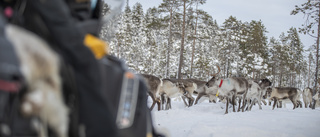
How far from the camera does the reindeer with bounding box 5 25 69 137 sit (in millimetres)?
904

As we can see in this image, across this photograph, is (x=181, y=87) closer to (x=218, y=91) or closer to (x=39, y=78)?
(x=218, y=91)

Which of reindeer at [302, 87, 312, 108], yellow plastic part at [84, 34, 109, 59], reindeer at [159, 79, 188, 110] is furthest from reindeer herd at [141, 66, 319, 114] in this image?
yellow plastic part at [84, 34, 109, 59]

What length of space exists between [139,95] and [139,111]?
111 mm

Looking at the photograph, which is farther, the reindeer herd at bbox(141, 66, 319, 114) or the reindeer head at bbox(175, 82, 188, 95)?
the reindeer head at bbox(175, 82, 188, 95)

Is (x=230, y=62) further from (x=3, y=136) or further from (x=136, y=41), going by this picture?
(x=3, y=136)

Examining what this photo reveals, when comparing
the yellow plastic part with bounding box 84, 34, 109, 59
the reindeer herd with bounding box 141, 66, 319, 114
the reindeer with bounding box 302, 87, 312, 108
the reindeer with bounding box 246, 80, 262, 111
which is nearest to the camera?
the yellow plastic part with bounding box 84, 34, 109, 59

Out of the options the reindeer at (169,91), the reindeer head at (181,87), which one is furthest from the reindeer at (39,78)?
the reindeer head at (181,87)

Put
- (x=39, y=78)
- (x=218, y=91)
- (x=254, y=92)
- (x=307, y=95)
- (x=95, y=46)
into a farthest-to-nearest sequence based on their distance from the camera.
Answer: (x=307, y=95), (x=254, y=92), (x=218, y=91), (x=95, y=46), (x=39, y=78)

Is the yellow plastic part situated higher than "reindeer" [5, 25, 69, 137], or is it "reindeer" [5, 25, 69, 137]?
the yellow plastic part

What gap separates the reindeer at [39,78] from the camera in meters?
0.90

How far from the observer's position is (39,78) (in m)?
0.92

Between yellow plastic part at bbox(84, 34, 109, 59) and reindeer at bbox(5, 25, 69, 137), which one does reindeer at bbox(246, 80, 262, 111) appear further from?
reindeer at bbox(5, 25, 69, 137)

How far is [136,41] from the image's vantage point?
40.6 metres

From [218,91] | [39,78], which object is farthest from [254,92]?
[39,78]
